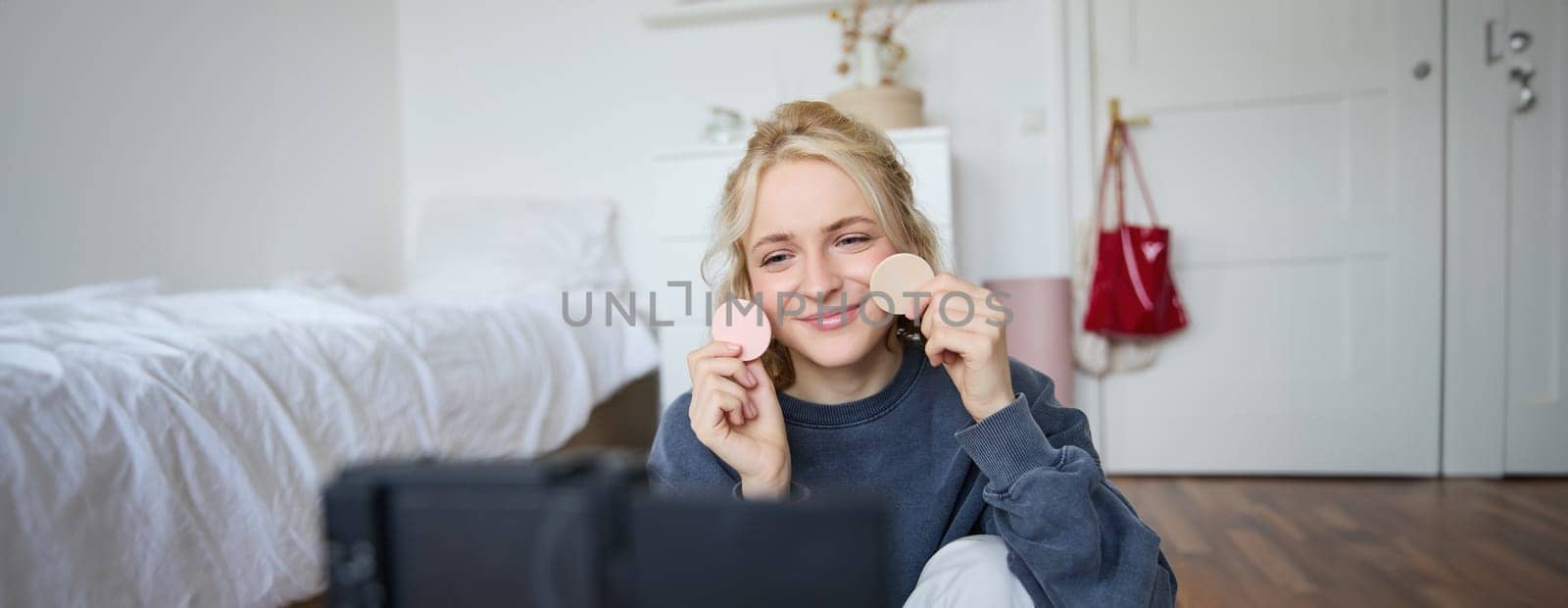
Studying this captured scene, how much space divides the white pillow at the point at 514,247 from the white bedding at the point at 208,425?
0.77m

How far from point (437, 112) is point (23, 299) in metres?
1.83

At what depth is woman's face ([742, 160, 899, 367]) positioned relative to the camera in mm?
970

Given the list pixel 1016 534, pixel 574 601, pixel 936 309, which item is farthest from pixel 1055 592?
pixel 574 601

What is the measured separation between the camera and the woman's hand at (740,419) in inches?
33.1

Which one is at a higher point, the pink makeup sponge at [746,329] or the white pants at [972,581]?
the pink makeup sponge at [746,329]

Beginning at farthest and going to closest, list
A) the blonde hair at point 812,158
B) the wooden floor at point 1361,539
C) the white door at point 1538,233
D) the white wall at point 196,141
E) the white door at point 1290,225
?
the white door at point 1290,225
the white door at point 1538,233
the white wall at point 196,141
the wooden floor at point 1361,539
the blonde hair at point 812,158

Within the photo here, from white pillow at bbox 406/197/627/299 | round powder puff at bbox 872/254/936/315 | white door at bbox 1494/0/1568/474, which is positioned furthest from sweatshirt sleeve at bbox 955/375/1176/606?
white door at bbox 1494/0/1568/474

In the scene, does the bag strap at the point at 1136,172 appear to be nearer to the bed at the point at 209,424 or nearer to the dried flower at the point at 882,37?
the dried flower at the point at 882,37

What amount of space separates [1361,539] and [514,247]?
99.6 inches

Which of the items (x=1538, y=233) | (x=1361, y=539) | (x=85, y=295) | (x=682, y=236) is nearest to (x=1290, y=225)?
(x=1538, y=233)

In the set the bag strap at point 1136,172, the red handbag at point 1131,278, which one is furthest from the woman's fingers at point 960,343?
the bag strap at point 1136,172

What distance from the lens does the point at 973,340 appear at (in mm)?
804

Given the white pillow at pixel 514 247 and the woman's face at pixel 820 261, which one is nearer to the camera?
the woman's face at pixel 820 261

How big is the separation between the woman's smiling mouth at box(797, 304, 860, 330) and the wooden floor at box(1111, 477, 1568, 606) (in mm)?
1076
